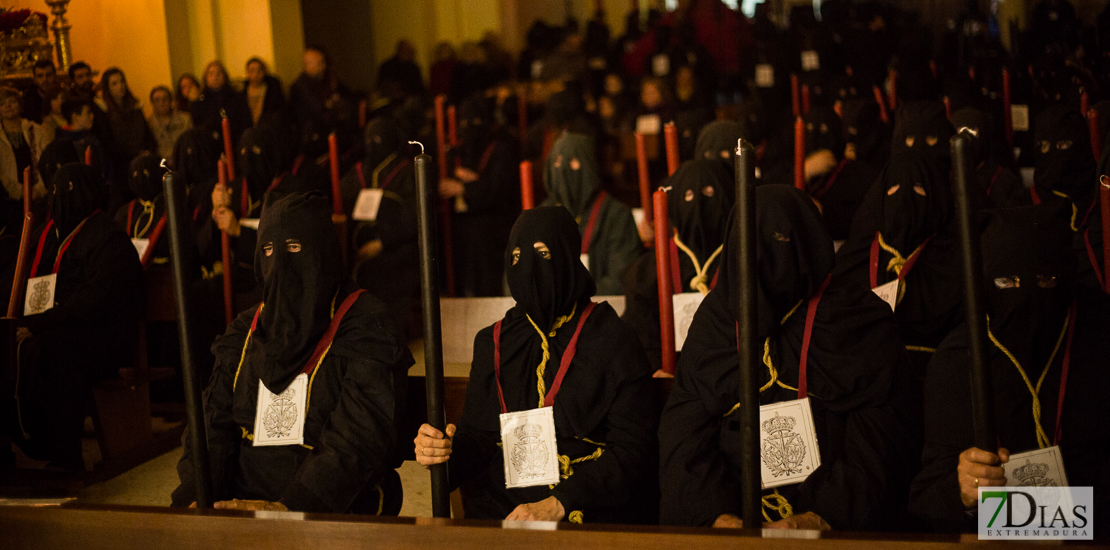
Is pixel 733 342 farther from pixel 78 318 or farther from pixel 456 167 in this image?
pixel 456 167

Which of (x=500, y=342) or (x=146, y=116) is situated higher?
(x=146, y=116)

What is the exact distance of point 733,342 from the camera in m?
2.47

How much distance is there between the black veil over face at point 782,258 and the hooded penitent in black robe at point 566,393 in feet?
1.47

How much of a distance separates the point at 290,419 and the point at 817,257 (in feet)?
5.25

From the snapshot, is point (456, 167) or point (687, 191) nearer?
point (687, 191)

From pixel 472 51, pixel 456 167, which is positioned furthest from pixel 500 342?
pixel 472 51

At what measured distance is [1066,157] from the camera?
4477 millimetres

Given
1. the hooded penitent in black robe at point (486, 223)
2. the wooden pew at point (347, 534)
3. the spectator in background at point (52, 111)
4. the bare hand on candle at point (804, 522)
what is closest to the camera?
the wooden pew at point (347, 534)

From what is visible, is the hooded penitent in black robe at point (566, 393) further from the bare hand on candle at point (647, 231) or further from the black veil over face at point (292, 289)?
the bare hand on candle at point (647, 231)

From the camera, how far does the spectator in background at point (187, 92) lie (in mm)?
4664

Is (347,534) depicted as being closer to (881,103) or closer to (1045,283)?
(1045,283)

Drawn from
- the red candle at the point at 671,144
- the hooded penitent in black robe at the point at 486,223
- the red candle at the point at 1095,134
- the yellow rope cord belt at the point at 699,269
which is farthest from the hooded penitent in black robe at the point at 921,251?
the hooded penitent in black robe at the point at 486,223

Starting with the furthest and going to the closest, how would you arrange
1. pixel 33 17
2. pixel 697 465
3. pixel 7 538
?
pixel 33 17 < pixel 697 465 < pixel 7 538

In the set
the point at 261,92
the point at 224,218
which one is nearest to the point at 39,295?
the point at 224,218
